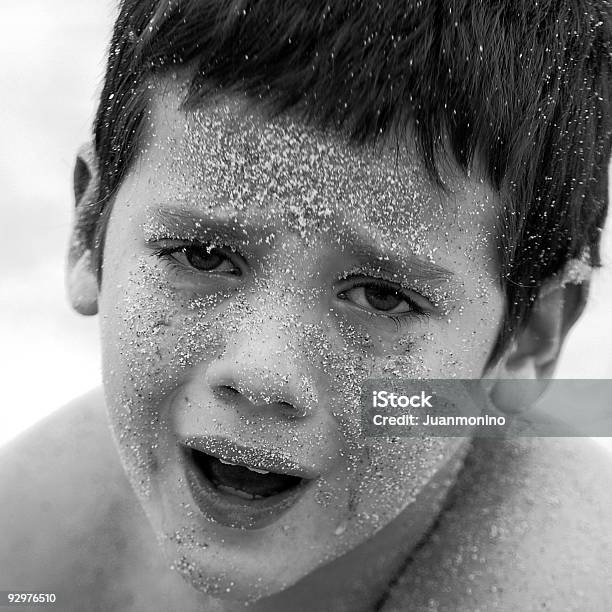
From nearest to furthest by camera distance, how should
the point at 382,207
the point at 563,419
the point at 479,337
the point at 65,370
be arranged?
the point at 382,207
the point at 479,337
the point at 563,419
the point at 65,370

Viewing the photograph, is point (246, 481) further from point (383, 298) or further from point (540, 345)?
point (540, 345)

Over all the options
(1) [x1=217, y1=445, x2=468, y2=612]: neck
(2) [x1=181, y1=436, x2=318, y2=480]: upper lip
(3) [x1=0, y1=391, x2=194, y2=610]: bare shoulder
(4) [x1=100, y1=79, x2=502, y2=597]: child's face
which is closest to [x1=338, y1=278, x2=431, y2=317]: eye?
(4) [x1=100, y1=79, x2=502, y2=597]: child's face

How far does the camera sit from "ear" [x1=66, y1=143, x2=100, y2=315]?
74 centimetres

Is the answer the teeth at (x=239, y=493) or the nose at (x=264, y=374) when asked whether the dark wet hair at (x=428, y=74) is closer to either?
the nose at (x=264, y=374)

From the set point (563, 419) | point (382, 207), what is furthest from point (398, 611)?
point (382, 207)

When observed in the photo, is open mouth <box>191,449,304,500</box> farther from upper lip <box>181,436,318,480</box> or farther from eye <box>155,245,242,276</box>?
eye <box>155,245,242,276</box>

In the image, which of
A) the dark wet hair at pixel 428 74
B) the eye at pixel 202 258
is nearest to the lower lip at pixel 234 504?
the eye at pixel 202 258

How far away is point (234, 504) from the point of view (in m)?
0.59

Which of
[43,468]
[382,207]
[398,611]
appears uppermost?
[382,207]

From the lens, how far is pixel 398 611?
725 mm

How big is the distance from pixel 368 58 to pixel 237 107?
0.30 ft

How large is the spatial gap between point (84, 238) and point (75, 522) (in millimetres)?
316

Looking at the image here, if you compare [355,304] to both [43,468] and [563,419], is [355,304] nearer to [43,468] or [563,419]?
[563,419]

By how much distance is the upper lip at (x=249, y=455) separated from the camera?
550mm
